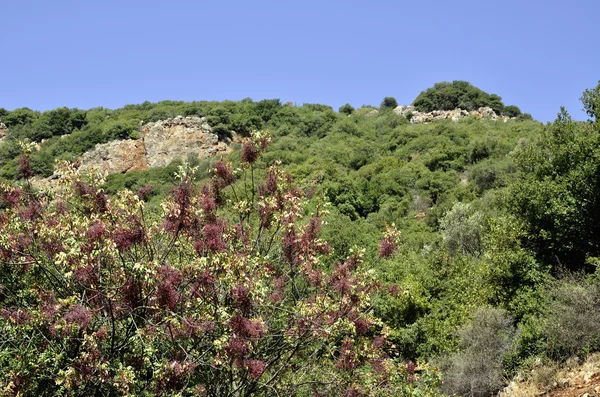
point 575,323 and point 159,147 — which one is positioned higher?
point 159,147

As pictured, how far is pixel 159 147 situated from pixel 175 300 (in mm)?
66715

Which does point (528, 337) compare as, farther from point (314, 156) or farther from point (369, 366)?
point (314, 156)

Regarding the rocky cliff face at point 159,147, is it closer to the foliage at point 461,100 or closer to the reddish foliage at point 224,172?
the foliage at point 461,100

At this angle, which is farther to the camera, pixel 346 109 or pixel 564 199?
pixel 346 109

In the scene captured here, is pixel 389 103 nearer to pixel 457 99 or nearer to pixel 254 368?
pixel 457 99

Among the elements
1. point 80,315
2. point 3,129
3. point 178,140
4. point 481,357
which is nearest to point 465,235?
point 481,357

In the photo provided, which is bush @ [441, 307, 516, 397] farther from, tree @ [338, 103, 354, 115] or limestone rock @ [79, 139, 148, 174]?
tree @ [338, 103, 354, 115]

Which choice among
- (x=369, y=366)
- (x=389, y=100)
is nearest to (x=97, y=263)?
(x=369, y=366)

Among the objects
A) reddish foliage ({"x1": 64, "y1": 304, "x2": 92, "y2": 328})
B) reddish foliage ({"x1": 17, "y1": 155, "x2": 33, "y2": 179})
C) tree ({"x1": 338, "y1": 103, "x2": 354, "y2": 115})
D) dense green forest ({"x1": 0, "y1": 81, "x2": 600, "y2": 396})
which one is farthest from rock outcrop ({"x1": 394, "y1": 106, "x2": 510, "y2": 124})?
reddish foliage ({"x1": 64, "y1": 304, "x2": 92, "y2": 328})

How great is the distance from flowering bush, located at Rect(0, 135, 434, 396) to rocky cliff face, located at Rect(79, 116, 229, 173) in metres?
60.4

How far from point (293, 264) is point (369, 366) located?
2016 millimetres

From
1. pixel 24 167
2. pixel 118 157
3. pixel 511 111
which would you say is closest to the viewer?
pixel 24 167

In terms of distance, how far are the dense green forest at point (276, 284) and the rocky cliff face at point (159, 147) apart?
134 feet

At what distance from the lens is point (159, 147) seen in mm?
69125
